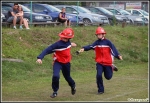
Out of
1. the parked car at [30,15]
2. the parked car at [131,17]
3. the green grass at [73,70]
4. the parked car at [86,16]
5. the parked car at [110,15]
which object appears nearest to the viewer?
the green grass at [73,70]

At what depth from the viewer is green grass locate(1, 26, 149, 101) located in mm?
11477

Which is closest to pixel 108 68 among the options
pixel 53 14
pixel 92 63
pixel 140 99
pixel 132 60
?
pixel 140 99

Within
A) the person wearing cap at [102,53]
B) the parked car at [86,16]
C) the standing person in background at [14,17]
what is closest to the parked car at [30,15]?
the standing person in background at [14,17]

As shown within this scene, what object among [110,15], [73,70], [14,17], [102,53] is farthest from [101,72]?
[110,15]

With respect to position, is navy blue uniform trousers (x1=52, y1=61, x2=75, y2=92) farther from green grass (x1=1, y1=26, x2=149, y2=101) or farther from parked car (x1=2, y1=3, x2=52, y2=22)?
parked car (x1=2, y1=3, x2=52, y2=22)

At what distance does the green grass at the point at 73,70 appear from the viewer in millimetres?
11477

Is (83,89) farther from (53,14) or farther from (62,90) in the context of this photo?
(53,14)

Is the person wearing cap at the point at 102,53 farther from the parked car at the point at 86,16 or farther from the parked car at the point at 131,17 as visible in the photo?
the parked car at the point at 131,17

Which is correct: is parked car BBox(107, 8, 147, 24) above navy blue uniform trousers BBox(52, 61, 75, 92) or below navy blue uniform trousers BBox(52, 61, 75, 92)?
below

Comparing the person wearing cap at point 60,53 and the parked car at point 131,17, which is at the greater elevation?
the person wearing cap at point 60,53

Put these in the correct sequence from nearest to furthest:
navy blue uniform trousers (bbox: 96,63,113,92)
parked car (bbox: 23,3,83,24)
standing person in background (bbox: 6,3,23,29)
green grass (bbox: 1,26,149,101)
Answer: green grass (bbox: 1,26,149,101) < navy blue uniform trousers (bbox: 96,63,113,92) < standing person in background (bbox: 6,3,23,29) < parked car (bbox: 23,3,83,24)

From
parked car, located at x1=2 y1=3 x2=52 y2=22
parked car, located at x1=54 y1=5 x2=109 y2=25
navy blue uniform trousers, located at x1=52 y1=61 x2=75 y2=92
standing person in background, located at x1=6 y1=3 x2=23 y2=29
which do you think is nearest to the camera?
navy blue uniform trousers, located at x1=52 y1=61 x2=75 y2=92

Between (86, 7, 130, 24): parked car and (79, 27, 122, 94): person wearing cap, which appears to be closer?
(79, 27, 122, 94): person wearing cap

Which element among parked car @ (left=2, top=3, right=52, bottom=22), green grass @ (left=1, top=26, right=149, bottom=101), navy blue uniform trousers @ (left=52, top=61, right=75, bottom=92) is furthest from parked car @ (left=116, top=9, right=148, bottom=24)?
navy blue uniform trousers @ (left=52, top=61, right=75, bottom=92)
